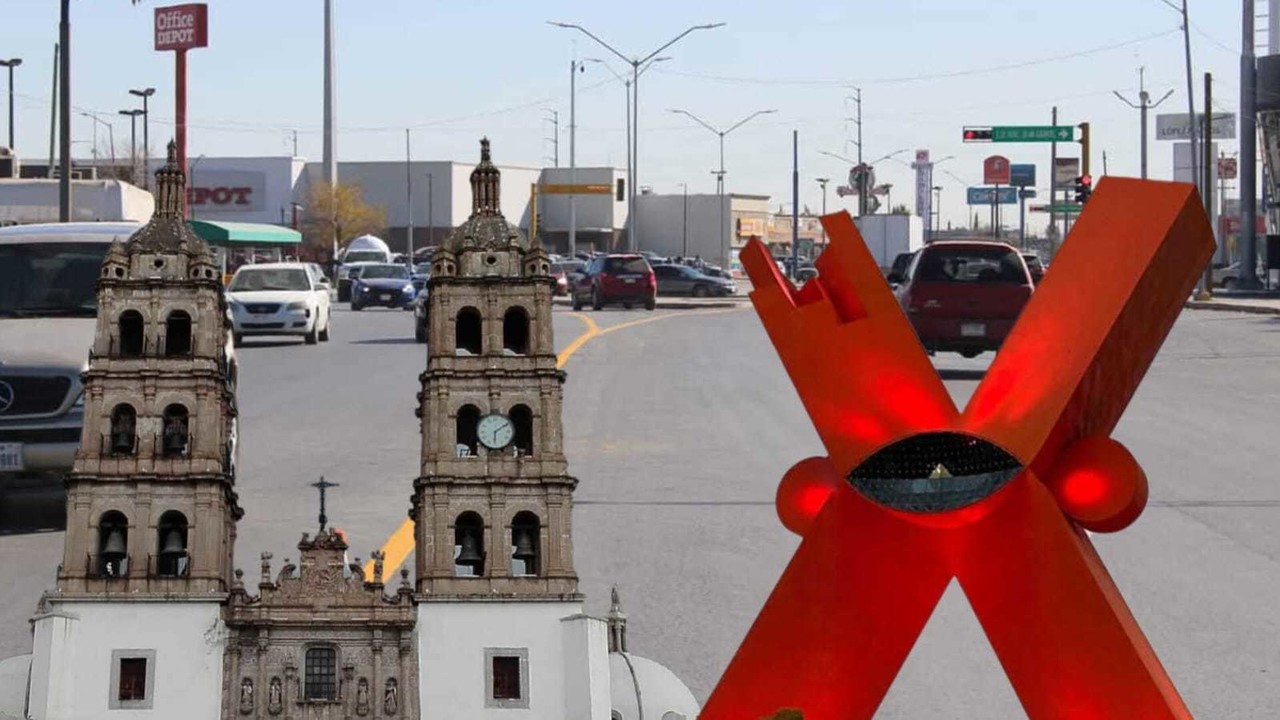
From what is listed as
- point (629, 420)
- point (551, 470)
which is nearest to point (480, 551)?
point (551, 470)

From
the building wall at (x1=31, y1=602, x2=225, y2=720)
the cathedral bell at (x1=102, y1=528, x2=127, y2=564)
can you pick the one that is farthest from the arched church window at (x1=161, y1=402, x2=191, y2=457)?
the building wall at (x1=31, y1=602, x2=225, y2=720)

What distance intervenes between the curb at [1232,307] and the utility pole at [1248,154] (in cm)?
1035

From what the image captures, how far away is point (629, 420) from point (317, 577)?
1749cm

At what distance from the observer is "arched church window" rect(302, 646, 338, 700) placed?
7.10 m

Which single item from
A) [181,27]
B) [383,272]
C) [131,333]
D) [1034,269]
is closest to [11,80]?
[181,27]

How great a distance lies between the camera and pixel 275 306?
41125mm

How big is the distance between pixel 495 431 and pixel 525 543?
0.39 meters

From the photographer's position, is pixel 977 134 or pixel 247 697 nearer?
pixel 247 697

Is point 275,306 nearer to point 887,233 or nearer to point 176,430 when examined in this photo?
point 176,430

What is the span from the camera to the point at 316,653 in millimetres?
7145

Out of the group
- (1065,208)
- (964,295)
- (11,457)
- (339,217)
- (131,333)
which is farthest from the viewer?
(339,217)

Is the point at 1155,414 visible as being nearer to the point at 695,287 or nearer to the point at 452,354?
the point at 452,354

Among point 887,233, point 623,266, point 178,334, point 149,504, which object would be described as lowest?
point 149,504

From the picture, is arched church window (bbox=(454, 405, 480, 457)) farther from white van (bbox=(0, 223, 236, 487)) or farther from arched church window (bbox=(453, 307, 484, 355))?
white van (bbox=(0, 223, 236, 487))
